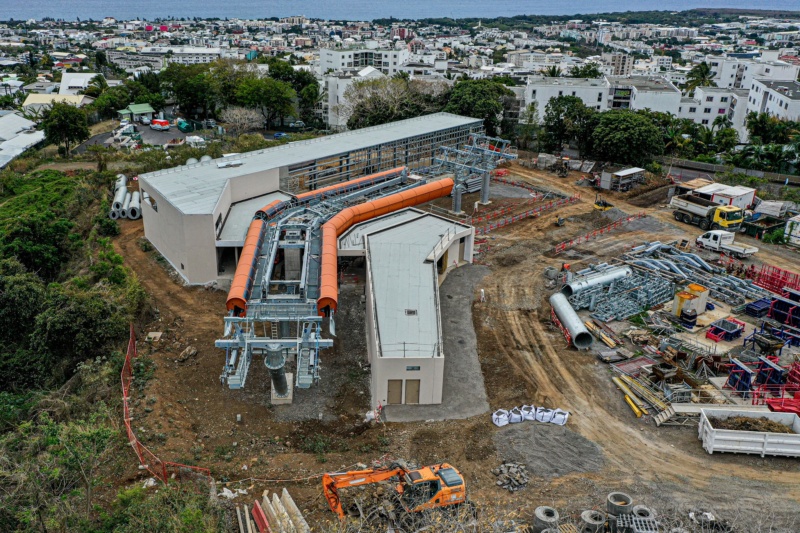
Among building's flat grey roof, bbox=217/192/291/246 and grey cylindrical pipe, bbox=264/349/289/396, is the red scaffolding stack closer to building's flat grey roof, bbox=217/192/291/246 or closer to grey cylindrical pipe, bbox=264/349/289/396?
grey cylindrical pipe, bbox=264/349/289/396

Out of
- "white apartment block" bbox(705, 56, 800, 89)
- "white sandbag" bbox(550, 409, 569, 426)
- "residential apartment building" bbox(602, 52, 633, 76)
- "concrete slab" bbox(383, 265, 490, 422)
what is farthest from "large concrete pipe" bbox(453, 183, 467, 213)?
"residential apartment building" bbox(602, 52, 633, 76)

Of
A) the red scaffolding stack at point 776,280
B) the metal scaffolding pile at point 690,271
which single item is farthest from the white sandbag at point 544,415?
the red scaffolding stack at point 776,280

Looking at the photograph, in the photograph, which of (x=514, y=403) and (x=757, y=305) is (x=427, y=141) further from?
(x=514, y=403)

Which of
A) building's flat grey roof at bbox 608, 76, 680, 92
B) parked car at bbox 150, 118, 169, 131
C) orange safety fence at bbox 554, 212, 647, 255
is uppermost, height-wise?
building's flat grey roof at bbox 608, 76, 680, 92

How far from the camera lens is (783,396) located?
25359mm

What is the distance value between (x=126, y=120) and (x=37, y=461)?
2911 inches

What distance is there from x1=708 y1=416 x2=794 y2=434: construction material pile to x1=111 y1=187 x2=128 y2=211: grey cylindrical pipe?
37699 mm

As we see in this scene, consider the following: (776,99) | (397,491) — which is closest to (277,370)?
(397,491)

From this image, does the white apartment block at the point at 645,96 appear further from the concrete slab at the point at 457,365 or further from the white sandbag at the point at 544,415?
the white sandbag at the point at 544,415

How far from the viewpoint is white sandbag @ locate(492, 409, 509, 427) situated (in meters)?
24.2

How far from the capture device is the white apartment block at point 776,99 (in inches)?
2773

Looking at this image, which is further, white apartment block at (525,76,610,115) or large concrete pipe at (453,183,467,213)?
white apartment block at (525,76,610,115)

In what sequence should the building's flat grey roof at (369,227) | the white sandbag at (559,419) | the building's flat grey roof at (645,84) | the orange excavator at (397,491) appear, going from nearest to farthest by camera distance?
the orange excavator at (397,491) → the white sandbag at (559,419) → the building's flat grey roof at (369,227) → the building's flat grey roof at (645,84)

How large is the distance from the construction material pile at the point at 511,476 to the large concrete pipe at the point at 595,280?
45.4 feet
